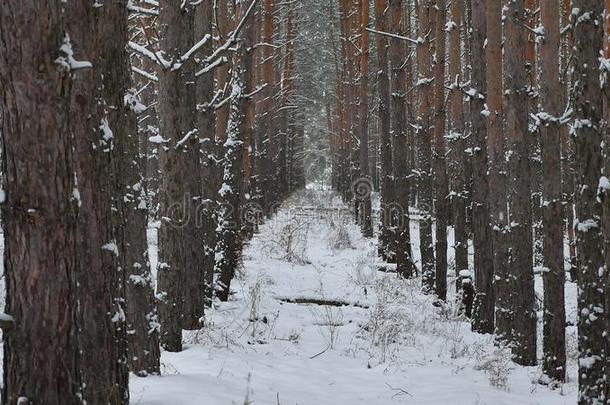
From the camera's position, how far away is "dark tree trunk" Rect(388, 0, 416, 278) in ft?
44.4

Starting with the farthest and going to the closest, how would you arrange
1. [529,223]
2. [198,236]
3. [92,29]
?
[198,236]
[529,223]
[92,29]

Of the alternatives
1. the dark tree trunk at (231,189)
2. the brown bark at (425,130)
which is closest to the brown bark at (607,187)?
the dark tree trunk at (231,189)

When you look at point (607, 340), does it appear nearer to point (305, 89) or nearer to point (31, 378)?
point (31, 378)

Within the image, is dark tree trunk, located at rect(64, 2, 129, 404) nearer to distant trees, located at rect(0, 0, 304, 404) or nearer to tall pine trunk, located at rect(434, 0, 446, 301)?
distant trees, located at rect(0, 0, 304, 404)

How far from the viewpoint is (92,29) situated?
377 centimetres

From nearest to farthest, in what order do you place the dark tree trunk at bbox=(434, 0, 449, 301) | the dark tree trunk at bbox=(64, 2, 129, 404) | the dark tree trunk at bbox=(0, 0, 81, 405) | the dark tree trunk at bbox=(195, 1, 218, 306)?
1. the dark tree trunk at bbox=(0, 0, 81, 405)
2. the dark tree trunk at bbox=(64, 2, 129, 404)
3. the dark tree trunk at bbox=(195, 1, 218, 306)
4. the dark tree trunk at bbox=(434, 0, 449, 301)

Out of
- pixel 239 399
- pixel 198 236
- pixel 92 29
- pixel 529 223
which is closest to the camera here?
pixel 92 29

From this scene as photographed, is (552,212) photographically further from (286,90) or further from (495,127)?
(286,90)

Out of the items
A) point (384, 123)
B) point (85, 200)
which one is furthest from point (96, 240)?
point (384, 123)

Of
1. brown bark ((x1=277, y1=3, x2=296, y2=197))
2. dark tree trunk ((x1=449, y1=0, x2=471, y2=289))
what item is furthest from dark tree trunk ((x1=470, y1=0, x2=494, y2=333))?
brown bark ((x1=277, y1=3, x2=296, y2=197))

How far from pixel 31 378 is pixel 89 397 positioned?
1.20m

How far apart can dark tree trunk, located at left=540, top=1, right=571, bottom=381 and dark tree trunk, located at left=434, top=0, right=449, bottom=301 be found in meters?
4.48

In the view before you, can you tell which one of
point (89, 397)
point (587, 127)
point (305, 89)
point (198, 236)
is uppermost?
point (305, 89)

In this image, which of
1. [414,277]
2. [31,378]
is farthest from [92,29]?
[414,277]
